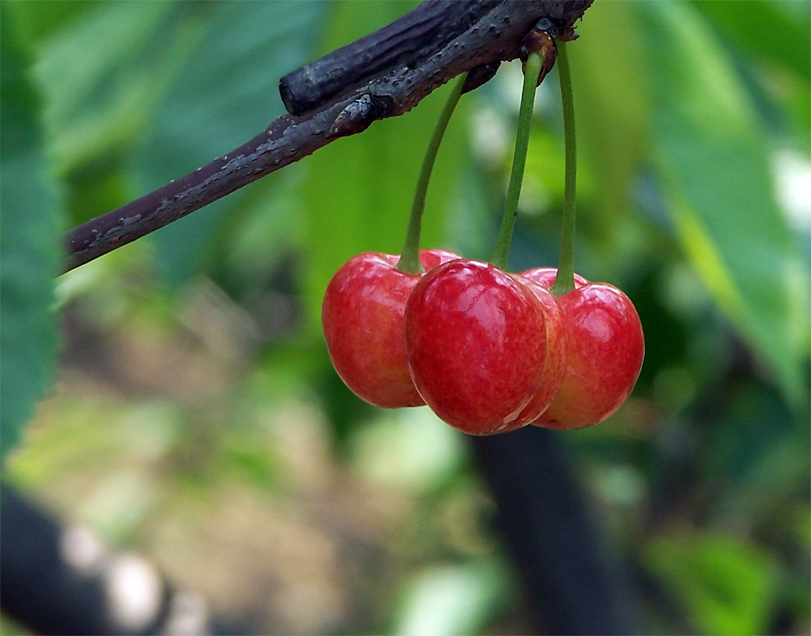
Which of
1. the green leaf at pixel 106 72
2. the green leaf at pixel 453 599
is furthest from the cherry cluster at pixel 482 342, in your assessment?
the green leaf at pixel 453 599

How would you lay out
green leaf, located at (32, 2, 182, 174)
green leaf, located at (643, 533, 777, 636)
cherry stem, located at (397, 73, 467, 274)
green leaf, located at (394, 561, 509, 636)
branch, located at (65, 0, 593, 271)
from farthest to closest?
green leaf, located at (394, 561, 509, 636), green leaf, located at (643, 533, 777, 636), green leaf, located at (32, 2, 182, 174), cherry stem, located at (397, 73, 467, 274), branch, located at (65, 0, 593, 271)

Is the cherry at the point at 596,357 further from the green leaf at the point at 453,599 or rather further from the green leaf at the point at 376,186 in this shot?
the green leaf at the point at 453,599

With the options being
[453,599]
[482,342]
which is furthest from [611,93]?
[453,599]

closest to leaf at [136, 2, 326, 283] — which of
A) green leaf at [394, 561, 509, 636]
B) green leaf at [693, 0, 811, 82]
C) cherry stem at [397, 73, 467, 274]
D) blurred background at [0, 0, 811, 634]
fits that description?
blurred background at [0, 0, 811, 634]

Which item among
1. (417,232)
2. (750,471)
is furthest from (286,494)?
(417,232)

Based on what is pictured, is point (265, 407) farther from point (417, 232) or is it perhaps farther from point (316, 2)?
point (417, 232)

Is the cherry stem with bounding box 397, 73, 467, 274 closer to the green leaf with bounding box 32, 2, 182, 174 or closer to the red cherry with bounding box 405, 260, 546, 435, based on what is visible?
the red cherry with bounding box 405, 260, 546, 435

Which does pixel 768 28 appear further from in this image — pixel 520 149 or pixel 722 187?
pixel 520 149
